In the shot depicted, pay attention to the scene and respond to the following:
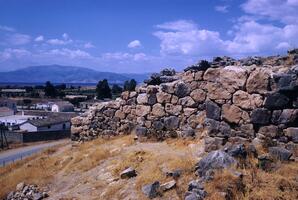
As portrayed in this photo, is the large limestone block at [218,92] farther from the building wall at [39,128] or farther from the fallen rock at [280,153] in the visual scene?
the building wall at [39,128]

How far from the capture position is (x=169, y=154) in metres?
10.3

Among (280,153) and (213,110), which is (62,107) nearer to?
(213,110)

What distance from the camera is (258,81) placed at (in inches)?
343

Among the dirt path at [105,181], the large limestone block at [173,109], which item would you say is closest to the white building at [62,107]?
the large limestone block at [173,109]

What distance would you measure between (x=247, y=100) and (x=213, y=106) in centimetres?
89

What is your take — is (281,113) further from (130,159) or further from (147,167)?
(130,159)

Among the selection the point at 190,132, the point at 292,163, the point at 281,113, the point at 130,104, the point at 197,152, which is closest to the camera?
the point at 292,163

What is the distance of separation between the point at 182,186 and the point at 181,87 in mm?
4862

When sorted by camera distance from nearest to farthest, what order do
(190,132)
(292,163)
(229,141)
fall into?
(292,163) < (229,141) < (190,132)

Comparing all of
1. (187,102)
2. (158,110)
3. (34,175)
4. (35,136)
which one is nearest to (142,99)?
(158,110)

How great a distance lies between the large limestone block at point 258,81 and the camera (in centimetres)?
859

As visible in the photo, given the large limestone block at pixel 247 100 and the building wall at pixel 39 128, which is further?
the building wall at pixel 39 128

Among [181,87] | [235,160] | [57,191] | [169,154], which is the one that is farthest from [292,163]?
[57,191]

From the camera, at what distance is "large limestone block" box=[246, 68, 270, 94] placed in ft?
28.2
